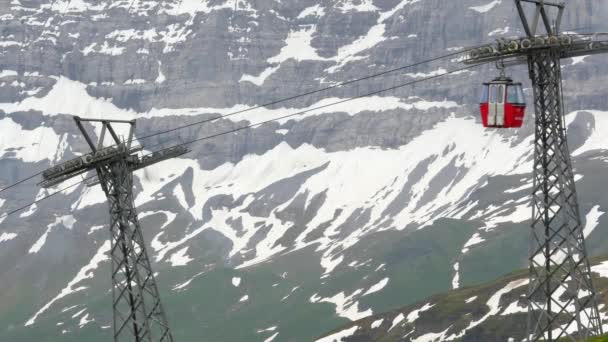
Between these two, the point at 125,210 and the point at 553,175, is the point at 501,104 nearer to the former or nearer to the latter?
the point at 553,175

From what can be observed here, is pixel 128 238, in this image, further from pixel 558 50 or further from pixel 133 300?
pixel 558 50

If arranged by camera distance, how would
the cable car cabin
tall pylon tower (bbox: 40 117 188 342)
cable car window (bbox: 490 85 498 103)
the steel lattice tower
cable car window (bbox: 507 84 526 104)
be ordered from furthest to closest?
tall pylon tower (bbox: 40 117 188 342)
cable car window (bbox: 490 85 498 103)
cable car window (bbox: 507 84 526 104)
the cable car cabin
the steel lattice tower

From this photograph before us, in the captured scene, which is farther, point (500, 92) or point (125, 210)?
point (125, 210)

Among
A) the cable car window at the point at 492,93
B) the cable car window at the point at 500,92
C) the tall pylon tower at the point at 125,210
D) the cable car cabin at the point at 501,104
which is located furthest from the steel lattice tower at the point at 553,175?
the tall pylon tower at the point at 125,210

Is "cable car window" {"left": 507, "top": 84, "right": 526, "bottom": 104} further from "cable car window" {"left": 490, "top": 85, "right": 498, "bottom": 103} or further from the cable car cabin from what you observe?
"cable car window" {"left": 490, "top": 85, "right": 498, "bottom": 103}

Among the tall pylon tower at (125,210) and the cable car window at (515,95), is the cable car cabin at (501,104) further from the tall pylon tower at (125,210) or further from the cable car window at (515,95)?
the tall pylon tower at (125,210)

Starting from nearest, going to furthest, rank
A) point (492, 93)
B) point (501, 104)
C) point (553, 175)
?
1. point (501, 104)
2. point (492, 93)
3. point (553, 175)

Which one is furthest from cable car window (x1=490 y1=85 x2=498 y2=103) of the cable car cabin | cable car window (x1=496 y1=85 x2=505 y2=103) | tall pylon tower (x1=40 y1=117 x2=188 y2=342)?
tall pylon tower (x1=40 y1=117 x2=188 y2=342)

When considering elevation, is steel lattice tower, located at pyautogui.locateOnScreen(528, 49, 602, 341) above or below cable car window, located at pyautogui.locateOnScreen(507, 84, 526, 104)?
below

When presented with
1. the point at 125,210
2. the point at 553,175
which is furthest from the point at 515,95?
the point at 125,210
